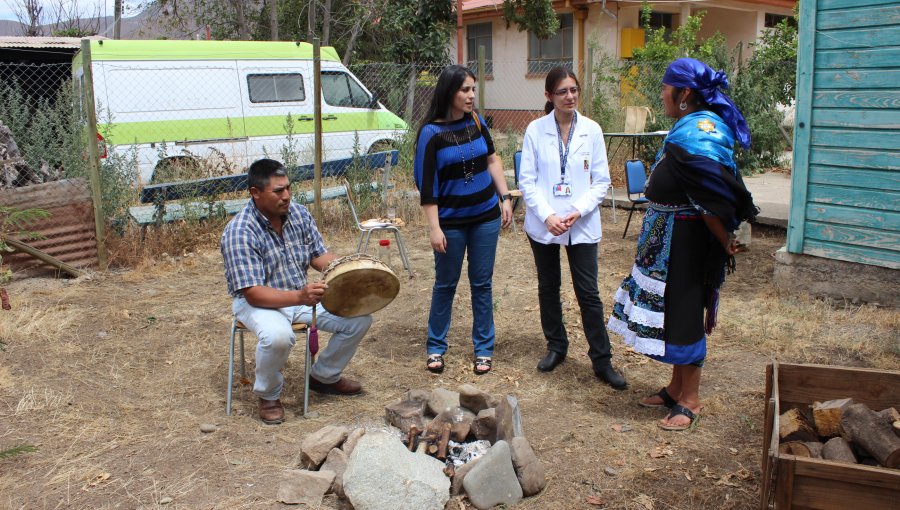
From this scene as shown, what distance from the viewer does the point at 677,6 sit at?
62.0 ft

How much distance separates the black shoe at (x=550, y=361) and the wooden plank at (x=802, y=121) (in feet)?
8.33

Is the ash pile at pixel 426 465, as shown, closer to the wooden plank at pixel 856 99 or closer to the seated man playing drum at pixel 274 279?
the seated man playing drum at pixel 274 279

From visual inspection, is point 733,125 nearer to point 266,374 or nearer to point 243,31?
point 266,374

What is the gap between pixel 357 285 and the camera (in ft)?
13.2

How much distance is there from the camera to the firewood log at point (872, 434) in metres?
2.56

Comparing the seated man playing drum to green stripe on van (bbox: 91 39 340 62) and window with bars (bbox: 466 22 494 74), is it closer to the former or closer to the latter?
green stripe on van (bbox: 91 39 340 62)

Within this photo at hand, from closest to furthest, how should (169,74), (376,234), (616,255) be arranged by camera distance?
(616,255), (376,234), (169,74)

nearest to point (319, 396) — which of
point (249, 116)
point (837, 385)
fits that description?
point (837, 385)

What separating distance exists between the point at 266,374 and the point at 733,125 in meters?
2.69

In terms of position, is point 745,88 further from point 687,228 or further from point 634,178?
point 687,228

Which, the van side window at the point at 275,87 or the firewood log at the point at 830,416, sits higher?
the van side window at the point at 275,87

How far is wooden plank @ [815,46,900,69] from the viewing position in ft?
17.7

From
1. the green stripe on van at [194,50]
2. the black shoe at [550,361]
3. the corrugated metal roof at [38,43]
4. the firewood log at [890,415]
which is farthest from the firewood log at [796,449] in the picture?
the corrugated metal roof at [38,43]

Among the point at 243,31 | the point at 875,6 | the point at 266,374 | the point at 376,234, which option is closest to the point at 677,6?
the point at 243,31
